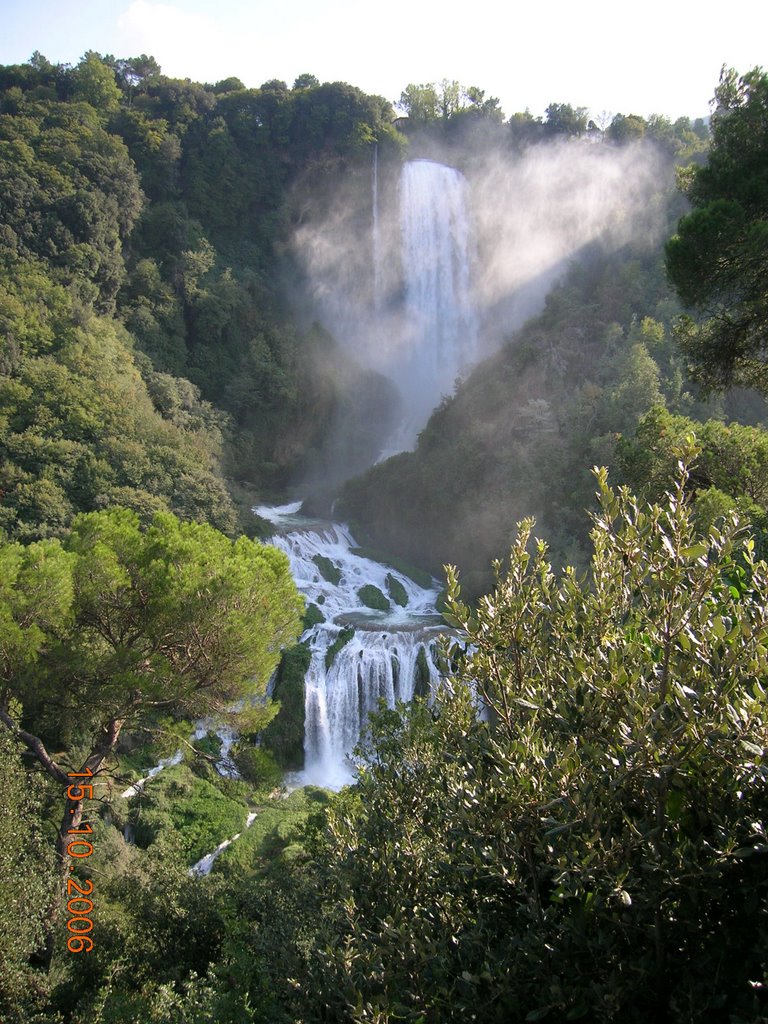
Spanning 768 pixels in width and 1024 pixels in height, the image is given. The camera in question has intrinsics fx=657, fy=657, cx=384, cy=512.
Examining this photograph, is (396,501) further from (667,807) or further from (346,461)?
(667,807)

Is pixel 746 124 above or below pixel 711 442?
above

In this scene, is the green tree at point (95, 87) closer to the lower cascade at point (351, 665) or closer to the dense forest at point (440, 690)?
the dense forest at point (440, 690)

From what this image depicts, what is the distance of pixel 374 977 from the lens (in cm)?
276

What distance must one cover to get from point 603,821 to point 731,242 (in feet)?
19.2

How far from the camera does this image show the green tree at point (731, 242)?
6.20 m

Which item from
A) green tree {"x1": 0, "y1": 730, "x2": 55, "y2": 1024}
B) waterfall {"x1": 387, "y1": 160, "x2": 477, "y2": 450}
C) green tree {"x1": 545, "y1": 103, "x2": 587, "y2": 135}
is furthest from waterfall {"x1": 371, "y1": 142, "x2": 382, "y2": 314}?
green tree {"x1": 0, "y1": 730, "x2": 55, "y2": 1024}

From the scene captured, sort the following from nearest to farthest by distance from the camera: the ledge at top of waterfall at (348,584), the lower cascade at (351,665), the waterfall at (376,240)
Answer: the lower cascade at (351,665) < the ledge at top of waterfall at (348,584) < the waterfall at (376,240)

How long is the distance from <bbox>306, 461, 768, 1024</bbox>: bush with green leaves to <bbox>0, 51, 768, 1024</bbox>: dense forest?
18mm

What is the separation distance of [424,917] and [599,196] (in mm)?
39771

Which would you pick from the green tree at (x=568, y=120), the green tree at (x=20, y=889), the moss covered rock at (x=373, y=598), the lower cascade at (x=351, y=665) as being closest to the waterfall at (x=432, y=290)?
the green tree at (x=568, y=120)

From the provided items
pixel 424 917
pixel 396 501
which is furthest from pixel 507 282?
pixel 424 917

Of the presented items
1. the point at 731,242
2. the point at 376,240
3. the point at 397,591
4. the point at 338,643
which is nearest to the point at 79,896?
the point at 731,242

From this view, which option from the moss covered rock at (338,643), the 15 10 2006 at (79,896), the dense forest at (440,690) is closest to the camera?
the dense forest at (440,690)

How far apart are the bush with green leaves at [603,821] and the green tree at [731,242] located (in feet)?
14.3
